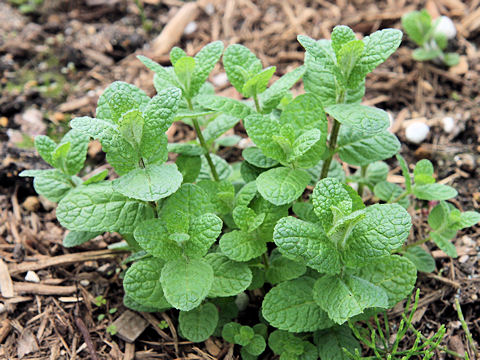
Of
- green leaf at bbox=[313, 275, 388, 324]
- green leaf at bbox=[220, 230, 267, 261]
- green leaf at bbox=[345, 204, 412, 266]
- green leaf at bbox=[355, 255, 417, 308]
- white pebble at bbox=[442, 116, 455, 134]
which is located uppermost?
green leaf at bbox=[345, 204, 412, 266]

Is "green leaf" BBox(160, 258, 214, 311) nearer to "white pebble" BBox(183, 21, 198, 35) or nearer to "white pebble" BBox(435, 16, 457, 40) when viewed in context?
"white pebble" BBox(183, 21, 198, 35)

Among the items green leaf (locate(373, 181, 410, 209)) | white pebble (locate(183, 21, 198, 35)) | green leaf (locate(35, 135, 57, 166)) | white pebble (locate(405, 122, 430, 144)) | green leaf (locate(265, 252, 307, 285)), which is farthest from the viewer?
white pebble (locate(183, 21, 198, 35))

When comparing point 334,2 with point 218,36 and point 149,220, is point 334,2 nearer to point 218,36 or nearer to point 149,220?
point 218,36

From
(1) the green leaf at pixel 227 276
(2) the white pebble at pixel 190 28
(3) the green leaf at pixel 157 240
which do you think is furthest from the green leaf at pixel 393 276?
(2) the white pebble at pixel 190 28

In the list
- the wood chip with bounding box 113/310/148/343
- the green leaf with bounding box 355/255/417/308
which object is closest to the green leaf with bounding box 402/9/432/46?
the green leaf with bounding box 355/255/417/308

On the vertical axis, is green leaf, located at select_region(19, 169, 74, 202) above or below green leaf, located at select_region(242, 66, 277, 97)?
below
